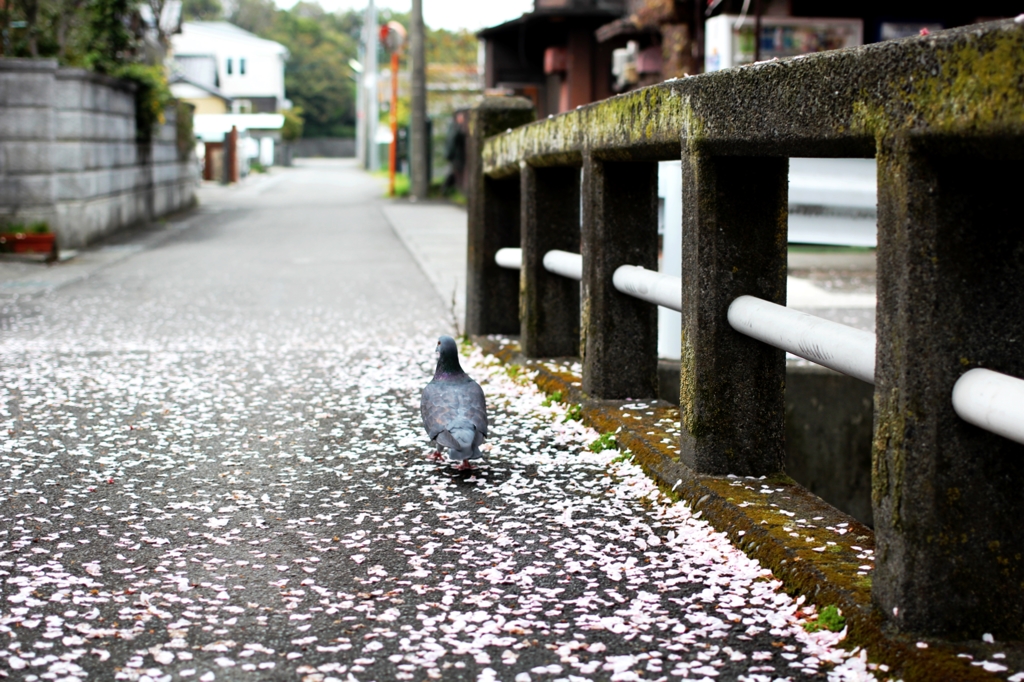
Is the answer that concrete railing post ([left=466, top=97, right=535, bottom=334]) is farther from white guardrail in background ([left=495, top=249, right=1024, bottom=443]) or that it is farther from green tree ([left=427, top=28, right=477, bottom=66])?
green tree ([left=427, top=28, right=477, bottom=66])

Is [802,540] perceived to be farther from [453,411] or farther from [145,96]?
[145,96]

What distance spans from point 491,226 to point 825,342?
4.52m

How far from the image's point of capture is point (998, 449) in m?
2.59

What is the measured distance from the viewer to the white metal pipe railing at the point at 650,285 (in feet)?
14.7

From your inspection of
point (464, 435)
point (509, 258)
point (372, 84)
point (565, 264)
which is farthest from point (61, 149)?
point (372, 84)

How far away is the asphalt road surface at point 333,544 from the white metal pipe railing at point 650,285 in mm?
618

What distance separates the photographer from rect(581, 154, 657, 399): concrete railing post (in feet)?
16.9

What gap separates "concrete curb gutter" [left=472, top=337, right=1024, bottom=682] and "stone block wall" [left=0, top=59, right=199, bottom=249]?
10.9 m

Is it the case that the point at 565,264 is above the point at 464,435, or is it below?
above

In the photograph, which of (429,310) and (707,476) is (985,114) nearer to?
(707,476)

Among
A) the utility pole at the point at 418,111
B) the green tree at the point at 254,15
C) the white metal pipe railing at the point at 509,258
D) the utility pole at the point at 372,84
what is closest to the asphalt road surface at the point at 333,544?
the white metal pipe railing at the point at 509,258

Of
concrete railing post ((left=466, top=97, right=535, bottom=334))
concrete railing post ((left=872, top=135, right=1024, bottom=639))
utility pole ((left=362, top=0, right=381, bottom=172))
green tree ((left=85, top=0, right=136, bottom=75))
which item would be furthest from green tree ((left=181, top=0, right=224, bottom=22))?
concrete railing post ((left=872, top=135, right=1024, bottom=639))

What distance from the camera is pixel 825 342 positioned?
329cm

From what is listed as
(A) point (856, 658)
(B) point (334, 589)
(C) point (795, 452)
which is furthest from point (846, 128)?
(C) point (795, 452)
